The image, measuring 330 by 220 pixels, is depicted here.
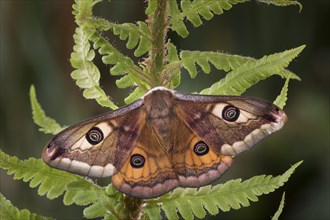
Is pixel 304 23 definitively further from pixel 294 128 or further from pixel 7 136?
pixel 7 136

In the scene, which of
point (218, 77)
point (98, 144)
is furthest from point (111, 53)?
point (218, 77)

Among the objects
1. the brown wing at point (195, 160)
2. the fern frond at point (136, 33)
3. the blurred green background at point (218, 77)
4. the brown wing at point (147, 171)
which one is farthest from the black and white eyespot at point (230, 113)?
the blurred green background at point (218, 77)

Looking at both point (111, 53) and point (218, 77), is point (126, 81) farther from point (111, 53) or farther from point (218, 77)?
point (218, 77)

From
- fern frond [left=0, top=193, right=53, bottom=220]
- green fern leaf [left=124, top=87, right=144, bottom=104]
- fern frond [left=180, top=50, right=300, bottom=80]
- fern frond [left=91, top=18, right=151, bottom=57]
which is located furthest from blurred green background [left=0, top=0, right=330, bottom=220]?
fern frond [left=0, top=193, right=53, bottom=220]

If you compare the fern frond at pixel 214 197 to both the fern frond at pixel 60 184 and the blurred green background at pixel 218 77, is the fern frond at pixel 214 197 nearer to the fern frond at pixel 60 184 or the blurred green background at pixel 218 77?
the fern frond at pixel 60 184

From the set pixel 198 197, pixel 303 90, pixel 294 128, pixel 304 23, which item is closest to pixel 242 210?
pixel 294 128

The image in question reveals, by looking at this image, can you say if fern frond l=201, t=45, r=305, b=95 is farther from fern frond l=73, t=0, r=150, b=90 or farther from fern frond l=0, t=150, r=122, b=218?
fern frond l=0, t=150, r=122, b=218

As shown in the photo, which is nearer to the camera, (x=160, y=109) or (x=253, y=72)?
(x=160, y=109)

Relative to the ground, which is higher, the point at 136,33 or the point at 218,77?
the point at 136,33
